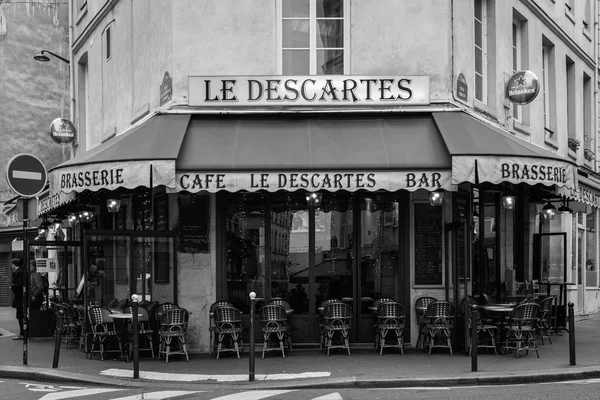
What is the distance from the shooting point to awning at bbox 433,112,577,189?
478 inches

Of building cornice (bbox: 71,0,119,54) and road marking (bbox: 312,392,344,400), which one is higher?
building cornice (bbox: 71,0,119,54)

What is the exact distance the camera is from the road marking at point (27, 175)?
1215 centimetres

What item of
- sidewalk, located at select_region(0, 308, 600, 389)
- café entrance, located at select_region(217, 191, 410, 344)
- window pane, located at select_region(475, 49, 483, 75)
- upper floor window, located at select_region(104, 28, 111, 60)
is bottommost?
sidewalk, located at select_region(0, 308, 600, 389)

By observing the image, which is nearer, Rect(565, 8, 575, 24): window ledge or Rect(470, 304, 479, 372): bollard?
Rect(470, 304, 479, 372): bollard

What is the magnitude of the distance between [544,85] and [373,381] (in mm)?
11951

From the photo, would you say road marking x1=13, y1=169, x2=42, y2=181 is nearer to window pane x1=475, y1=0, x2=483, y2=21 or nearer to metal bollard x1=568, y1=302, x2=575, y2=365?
metal bollard x1=568, y1=302, x2=575, y2=365

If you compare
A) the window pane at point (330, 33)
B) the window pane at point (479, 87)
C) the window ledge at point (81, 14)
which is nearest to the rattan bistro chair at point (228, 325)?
the window pane at point (330, 33)

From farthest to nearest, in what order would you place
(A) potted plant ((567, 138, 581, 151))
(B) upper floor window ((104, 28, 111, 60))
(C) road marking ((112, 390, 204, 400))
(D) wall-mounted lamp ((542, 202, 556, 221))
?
(A) potted plant ((567, 138, 581, 151)), (B) upper floor window ((104, 28, 111, 60)), (D) wall-mounted lamp ((542, 202, 556, 221)), (C) road marking ((112, 390, 204, 400))

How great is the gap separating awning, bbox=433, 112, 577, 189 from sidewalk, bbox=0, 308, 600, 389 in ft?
9.25

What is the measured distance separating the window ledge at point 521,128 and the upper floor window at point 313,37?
512 centimetres

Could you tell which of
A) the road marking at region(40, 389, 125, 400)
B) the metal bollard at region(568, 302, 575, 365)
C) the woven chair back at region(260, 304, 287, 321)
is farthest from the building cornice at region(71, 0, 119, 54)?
the metal bollard at region(568, 302, 575, 365)

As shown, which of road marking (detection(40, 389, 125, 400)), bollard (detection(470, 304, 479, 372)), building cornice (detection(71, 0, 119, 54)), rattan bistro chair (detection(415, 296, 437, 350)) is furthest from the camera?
building cornice (detection(71, 0, 119, 54))

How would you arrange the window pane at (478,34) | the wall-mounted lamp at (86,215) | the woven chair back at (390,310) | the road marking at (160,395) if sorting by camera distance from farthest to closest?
1. the wall-mounted lamp at (86,215)
2. the window pane at (478,34)
3. the woven chair back at (390,310)
4. the road marking at (160,395)

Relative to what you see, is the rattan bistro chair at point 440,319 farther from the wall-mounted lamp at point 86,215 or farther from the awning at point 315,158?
the wall-mounted lamp at point 86,215
